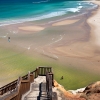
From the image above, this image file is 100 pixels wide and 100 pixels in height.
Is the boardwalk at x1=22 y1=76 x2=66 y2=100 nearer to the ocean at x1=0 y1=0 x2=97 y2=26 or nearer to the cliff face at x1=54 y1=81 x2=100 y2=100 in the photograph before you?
the cliff face at x1=54 y1=81 x2=100 y2=100

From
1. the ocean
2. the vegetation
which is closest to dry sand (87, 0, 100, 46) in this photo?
the ocean

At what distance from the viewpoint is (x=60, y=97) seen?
1175cm

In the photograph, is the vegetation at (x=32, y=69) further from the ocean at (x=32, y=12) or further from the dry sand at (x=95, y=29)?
the ocean at (x=32, y=12)

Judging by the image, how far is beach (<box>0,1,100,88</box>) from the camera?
24.6 m

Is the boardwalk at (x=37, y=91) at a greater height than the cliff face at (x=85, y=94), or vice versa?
the boardwalk at (x=37, y=91)

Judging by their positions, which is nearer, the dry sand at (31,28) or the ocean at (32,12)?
the dry sand at (31,28)

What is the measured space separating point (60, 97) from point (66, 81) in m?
9.69

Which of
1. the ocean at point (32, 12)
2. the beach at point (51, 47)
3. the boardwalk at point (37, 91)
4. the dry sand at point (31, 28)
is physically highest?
the ocean at point (32, 12)

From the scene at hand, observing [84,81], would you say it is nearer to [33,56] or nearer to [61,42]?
[33,56]

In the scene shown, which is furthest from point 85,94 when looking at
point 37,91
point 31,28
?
point 31,28

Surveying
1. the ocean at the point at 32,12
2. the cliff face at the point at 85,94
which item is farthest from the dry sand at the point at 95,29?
the cliff face at the point at 85,94

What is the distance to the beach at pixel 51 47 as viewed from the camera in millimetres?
24609

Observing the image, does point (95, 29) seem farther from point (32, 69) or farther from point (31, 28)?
point (32, 69)

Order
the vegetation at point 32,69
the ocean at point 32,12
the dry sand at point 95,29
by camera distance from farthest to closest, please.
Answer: the ocean at point 32,12, the dry sand at point 95,29, the vegetation at point 32,69
